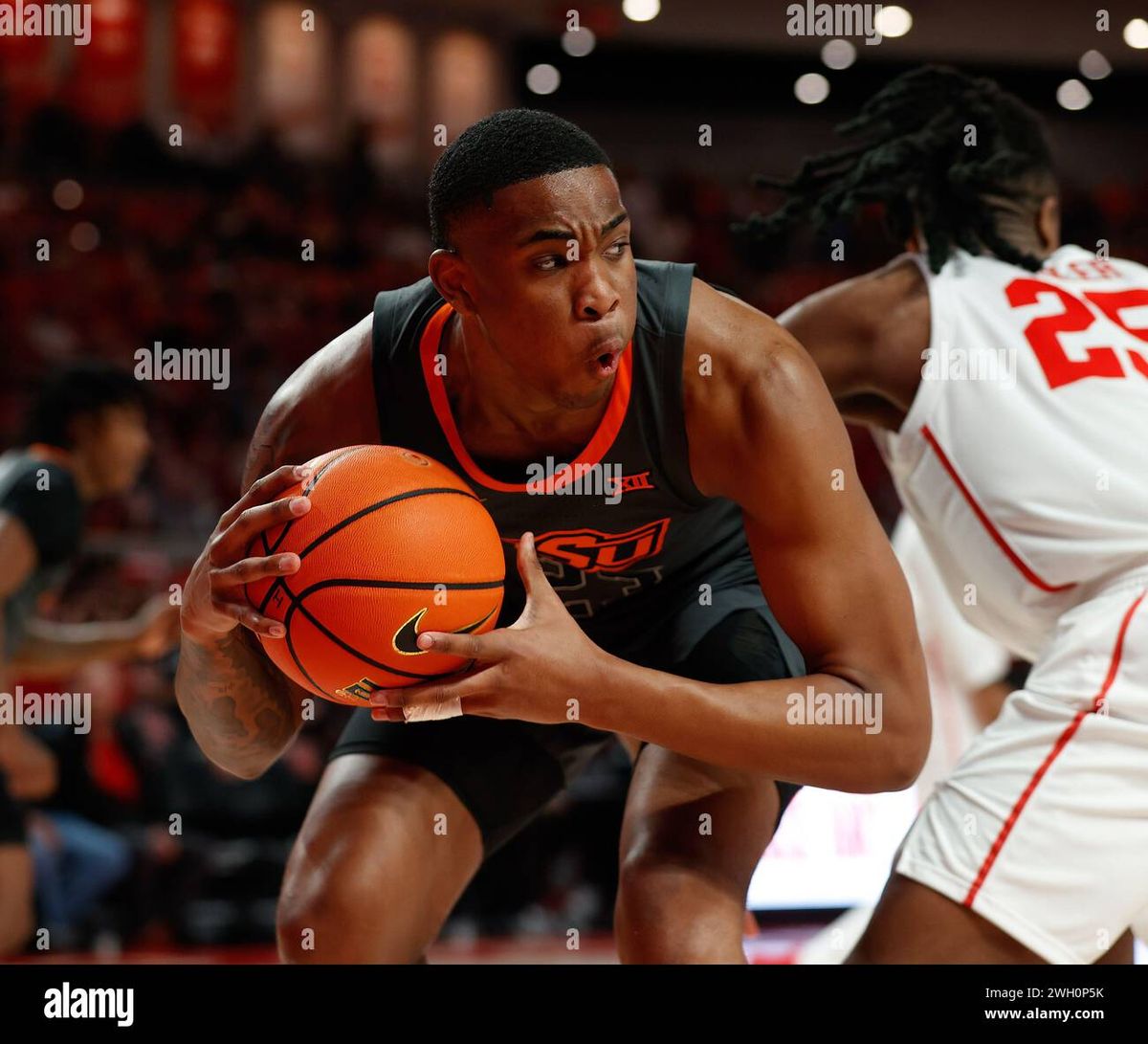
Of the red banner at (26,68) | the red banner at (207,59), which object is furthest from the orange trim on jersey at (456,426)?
the red banner at (207,59)

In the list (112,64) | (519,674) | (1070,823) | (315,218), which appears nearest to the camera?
(519,674)

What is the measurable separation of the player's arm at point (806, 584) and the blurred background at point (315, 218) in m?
3.11

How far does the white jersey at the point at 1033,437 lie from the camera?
254cm

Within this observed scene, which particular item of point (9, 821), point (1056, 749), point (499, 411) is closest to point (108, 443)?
point (9, 821)

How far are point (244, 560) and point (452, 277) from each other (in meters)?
0.54

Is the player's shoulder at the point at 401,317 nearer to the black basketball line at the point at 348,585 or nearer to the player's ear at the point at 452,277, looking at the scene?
the player's ear at the point at 452,277

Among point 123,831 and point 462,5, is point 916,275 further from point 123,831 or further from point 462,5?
point 462,5

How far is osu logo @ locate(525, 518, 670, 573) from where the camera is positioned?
236cm

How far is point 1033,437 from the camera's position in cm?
257

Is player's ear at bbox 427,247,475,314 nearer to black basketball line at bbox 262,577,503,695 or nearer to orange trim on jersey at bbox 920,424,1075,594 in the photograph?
black basketball line at bbox 262,577,503,695

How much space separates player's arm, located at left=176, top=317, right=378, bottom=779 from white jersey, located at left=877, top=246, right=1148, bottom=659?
1084mm

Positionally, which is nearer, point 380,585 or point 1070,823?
point 380,585

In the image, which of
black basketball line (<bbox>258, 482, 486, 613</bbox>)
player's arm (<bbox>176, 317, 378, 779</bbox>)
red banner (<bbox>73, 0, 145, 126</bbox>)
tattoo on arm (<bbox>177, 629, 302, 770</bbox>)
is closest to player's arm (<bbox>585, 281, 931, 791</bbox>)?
black basketball line (<bbox>258, 482, 486, 613</bbox>)

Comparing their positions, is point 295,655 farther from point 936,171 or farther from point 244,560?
point 936,171
